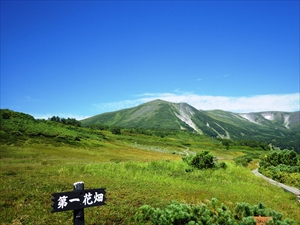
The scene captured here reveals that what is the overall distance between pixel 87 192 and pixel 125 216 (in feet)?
20.2

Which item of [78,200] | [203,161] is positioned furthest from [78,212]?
[203,161]

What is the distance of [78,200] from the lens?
24.3ft

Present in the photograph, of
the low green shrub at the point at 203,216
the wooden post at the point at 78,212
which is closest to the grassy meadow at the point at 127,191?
the low green shrub at the point at 203,216

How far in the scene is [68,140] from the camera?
63500 mm

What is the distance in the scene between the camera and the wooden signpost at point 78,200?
711 centimetres

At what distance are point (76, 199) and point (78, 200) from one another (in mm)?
68

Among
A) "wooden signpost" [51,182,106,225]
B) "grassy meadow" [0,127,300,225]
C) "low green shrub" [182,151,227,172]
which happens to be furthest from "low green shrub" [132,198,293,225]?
"low green shrub" [182,151,227,172]

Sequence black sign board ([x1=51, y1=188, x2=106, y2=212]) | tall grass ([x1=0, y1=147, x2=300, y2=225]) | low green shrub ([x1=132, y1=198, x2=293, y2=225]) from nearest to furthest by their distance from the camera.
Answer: black sign board ([x1=51, y1=188, x2=106, y2=212])
low green shrub ([x1=132, y1=198, x2=293, y2=225])
tall grass ([x1=0, y1=147, x2=300, y2=225])

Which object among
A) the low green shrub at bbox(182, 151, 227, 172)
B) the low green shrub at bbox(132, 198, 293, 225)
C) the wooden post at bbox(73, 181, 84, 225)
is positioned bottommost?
the low green shrub at bbox(182, 151, 227, 172)

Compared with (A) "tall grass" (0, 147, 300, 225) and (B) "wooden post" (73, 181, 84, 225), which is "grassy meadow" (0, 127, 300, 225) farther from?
(B) "wooden post" (73, 181, 84, 225)

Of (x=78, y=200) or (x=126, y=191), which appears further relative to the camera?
(x=126, y=191)

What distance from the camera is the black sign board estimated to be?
278 inches

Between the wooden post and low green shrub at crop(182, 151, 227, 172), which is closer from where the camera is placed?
the wooden post

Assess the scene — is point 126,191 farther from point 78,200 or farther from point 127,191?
point 78,200
